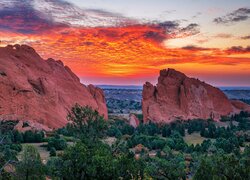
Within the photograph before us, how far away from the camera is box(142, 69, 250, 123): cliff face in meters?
122

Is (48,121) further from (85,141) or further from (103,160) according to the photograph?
(103,160)

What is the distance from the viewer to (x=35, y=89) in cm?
10600

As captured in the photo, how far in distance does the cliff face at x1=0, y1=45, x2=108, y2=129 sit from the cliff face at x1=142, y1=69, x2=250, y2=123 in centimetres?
2191

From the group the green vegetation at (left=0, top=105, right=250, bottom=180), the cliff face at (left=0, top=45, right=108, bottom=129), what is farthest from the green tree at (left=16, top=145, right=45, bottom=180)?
the cliff face at (left=0, top=45, right=108, bottom=129)

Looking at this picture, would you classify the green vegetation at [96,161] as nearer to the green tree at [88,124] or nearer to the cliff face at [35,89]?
the green tree at [88,124]

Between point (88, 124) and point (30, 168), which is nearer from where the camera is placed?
point (88, 124)

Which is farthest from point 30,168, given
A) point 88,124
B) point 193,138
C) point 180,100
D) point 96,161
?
point 180,100

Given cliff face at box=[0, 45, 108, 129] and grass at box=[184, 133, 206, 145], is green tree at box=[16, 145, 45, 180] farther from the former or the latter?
grass at box=[184, 133, 206, 145]

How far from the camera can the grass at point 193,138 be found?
8419 cm

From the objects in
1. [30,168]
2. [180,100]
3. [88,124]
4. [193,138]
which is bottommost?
[193,138]

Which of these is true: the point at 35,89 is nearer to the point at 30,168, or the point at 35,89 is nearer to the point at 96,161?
the point at 30,168

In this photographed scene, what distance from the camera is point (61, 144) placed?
216 feet

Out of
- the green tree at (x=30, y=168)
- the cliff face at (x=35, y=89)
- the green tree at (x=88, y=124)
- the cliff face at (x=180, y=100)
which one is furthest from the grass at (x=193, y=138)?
the green tree at (x=30, y=168)

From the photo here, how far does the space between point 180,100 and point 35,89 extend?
57574 mm
